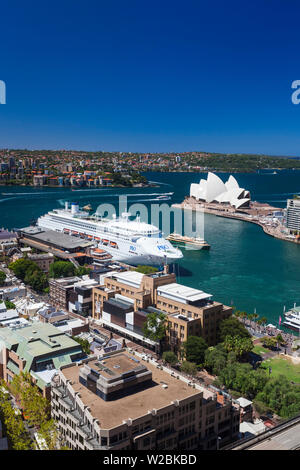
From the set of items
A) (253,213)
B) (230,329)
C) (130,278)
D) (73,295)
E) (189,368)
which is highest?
(130,278)

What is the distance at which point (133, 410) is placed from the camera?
8.22 meters

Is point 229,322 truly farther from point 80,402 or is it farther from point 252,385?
point 80,402

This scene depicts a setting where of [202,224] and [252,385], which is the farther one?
[202,224]

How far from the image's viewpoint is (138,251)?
2553cm

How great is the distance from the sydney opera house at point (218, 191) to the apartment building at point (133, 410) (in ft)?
142

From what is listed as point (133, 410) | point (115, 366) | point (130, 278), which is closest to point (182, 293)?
point (130, 278)

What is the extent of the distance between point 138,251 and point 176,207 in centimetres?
2815

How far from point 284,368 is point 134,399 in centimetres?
707

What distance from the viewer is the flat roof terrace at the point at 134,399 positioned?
800 centimetres

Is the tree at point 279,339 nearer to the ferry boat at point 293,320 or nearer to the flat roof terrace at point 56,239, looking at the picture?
the ferry boat at point 293,320

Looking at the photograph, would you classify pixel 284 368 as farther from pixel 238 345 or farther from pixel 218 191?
pixel 218 191
